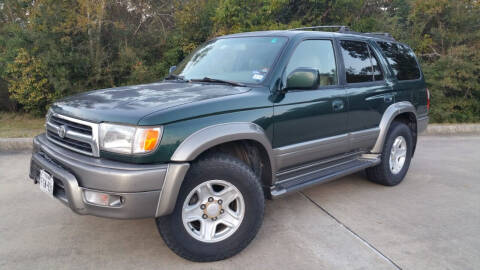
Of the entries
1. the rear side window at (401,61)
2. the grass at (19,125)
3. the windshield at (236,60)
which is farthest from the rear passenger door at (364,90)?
the grass at (19,125)

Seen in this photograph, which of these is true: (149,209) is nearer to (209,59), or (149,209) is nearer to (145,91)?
(145,91)

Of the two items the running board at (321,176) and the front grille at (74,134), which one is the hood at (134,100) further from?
the running board at (321,176)

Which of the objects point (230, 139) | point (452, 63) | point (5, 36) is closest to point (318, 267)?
point (230, 139)

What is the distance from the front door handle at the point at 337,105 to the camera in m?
3.62

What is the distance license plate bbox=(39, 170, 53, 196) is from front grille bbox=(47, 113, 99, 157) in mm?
251

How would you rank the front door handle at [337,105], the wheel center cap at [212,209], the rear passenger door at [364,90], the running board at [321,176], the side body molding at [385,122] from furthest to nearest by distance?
the side body molding at [385,122], the rear passenger door at [364,90], the front door handle at [337,105], the running board at [321,176], the wheel center cap at [212,209]

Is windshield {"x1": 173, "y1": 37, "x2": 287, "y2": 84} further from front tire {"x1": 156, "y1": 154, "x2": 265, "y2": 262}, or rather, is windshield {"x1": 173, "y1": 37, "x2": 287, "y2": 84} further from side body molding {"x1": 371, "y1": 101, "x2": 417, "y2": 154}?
side body molding {"x1": 371, "y1": 101, "x2": 417, "y2": 154}

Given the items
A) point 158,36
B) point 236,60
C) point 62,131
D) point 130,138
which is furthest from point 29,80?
point 130,138

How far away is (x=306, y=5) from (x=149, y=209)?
27.8 ft

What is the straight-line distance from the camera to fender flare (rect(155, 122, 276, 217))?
246cm

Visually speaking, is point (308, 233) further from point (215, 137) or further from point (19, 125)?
point (19, 125)

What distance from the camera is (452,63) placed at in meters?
8.83

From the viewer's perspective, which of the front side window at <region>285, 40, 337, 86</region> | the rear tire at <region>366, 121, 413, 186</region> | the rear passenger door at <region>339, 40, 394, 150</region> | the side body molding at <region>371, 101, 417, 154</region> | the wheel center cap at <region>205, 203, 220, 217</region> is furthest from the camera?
the rear tire at <region>366, 121, 413, 186</region>

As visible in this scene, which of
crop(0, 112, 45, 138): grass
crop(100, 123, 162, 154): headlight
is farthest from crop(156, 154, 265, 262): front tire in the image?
crop(0, 112, 45, 138): grass
